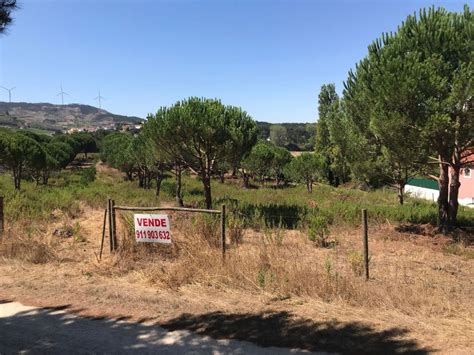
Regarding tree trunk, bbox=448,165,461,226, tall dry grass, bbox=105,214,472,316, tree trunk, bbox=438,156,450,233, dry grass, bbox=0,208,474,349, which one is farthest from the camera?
tree trunk, bbox=438,156,450,233

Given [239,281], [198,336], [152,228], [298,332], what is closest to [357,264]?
[239,281]

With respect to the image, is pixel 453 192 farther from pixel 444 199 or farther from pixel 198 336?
pixel 198 336

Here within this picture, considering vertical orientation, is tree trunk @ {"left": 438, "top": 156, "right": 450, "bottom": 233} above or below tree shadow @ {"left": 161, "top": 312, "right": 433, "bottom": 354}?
above

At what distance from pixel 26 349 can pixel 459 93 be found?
12010 mm

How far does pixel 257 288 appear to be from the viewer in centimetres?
679

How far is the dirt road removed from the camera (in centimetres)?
476

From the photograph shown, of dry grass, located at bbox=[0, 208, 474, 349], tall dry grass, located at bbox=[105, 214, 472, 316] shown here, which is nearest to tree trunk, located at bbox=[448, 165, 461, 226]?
dry grass, located at bbox=[0, 208, 474, 349]

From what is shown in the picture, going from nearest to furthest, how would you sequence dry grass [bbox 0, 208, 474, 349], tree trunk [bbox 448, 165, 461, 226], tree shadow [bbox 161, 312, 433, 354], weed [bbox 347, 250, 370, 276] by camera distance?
tree shadow [bbox 161, 312, 433, 354]
dry grass [bbox 0, 208, 474, 349]
weed [bbox 347, 250, 370, 276]
tree trunk [bbox 448, 165, 461, 226]

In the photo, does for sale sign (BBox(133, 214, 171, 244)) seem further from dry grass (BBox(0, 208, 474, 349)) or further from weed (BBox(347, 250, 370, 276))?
weed (BBox(347, 250, 370, 276))

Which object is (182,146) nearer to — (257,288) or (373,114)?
(373,114)

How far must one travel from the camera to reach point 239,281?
23.2ft

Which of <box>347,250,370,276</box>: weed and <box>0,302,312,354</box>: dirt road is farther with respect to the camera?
<box>347,250,370,276</box>: weed

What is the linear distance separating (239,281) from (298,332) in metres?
2.02

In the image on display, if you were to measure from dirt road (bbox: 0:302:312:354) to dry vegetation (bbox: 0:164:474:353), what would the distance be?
45 centimetres
